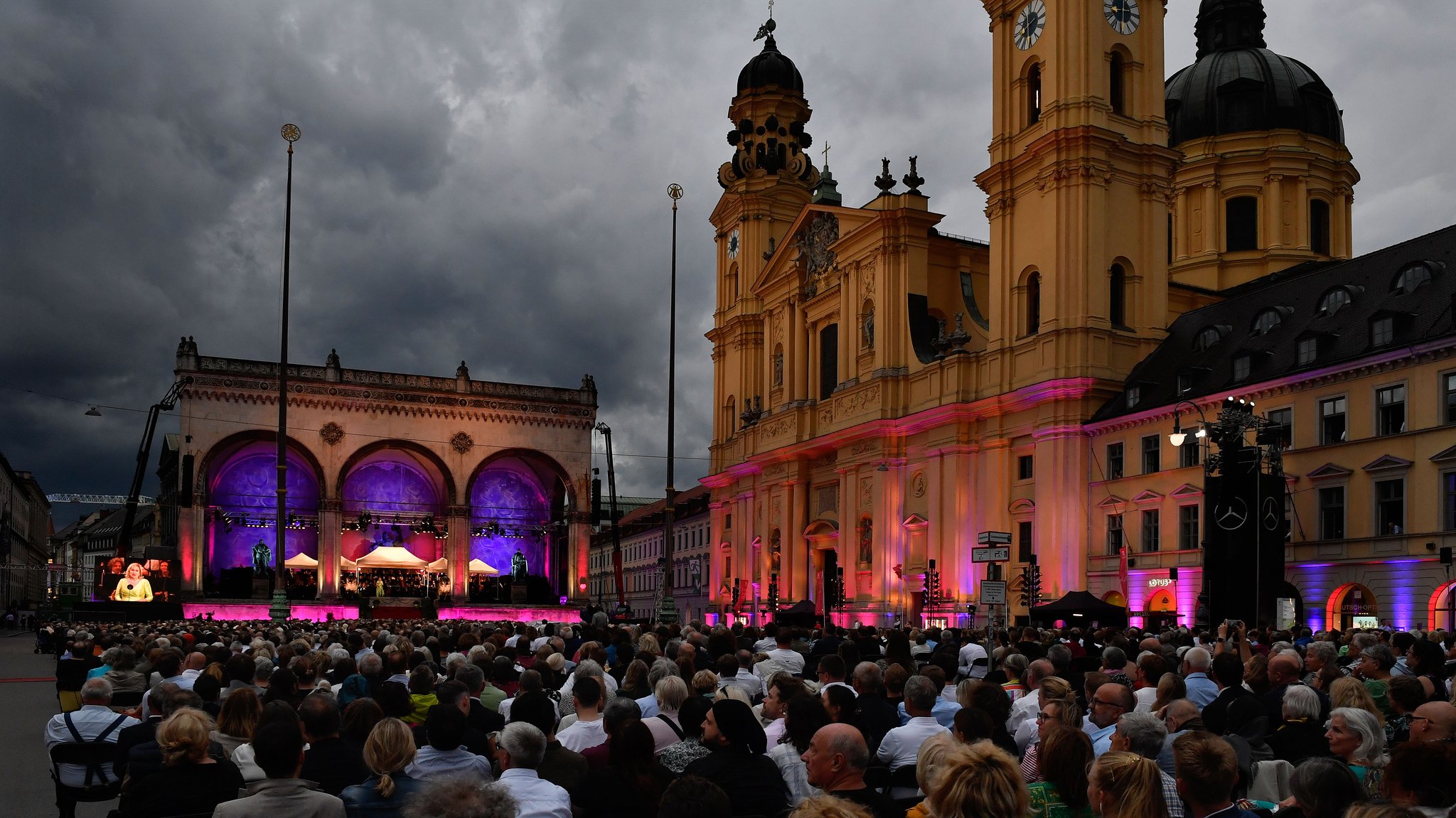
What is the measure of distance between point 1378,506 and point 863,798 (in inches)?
1243

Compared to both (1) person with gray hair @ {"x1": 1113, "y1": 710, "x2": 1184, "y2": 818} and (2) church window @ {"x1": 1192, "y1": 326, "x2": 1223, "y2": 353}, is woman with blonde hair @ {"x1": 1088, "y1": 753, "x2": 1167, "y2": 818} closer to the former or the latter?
(1) person with gray hair @ {"x1": 1113, "y1": 710, "x2": 1184, "y2": 818}

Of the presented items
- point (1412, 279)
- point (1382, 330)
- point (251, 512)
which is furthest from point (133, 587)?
point (1412, 279)

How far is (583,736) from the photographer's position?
888 centimetres

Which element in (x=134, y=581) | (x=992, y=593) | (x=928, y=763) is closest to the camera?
(x=928, y=763)

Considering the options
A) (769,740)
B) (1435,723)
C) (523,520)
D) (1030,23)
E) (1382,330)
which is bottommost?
(769,740)

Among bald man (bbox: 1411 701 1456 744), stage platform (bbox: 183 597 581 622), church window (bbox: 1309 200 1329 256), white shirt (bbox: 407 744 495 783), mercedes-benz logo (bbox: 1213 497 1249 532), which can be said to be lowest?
stage platform (bbox: 183 597 581 622)

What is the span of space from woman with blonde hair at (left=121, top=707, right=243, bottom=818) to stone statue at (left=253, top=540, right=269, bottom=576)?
6287 centimetres

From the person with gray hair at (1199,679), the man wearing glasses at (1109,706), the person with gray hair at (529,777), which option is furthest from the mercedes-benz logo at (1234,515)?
the person with gray hair at (529,777)

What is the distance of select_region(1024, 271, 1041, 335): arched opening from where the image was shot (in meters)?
47.0

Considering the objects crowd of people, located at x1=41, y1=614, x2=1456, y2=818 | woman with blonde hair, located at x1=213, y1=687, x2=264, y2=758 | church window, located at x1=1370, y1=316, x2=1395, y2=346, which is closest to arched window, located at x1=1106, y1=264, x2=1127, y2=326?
church window, located at x1=1370, y1=316, x2=1395, y2=346

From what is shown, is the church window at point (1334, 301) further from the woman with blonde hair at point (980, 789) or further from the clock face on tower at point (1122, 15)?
the woman with blonde hair at point (980, 789)

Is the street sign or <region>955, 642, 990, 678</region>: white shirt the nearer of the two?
<region>955, 642, 990, 678</region>: white shirt

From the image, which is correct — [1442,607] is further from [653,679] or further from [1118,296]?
[653,679]

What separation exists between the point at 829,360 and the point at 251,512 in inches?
1226
